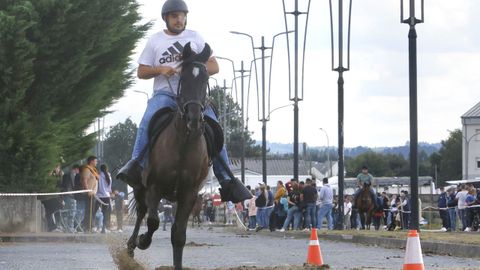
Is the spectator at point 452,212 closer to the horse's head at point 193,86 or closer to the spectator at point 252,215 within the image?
the spectator at point 252,215

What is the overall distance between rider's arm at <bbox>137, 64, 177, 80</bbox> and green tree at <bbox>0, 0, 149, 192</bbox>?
629 inches

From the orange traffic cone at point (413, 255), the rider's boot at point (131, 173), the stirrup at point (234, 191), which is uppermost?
the rider's boot at point (131, 173)

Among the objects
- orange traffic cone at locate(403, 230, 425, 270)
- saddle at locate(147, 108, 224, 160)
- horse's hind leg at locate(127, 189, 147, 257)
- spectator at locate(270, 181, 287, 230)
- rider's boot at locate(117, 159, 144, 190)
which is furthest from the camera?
spectator at locate(270, 181, 287, 230)

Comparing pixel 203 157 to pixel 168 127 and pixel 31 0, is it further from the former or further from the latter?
pixel 31 0

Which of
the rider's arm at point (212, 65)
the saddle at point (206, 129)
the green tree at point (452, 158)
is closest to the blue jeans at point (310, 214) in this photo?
the rider's arm at point (212, 65)

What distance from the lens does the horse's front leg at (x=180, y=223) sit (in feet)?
37.7

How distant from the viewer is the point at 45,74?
29688 millimetres

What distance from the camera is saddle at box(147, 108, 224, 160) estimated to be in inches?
457

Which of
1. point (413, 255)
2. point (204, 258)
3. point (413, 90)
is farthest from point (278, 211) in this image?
point (413, 255)

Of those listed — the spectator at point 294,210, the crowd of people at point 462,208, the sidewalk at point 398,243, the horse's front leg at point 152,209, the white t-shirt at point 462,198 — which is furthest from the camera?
the spectator at point 294,210

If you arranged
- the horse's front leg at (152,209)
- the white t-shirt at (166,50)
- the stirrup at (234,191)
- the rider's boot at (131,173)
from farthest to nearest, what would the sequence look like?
1. the stirrup at (234,191)
2. the white t-shirt at (166,50)
3. the rider's boot at (131,173)
4. the horse's front leg at (152,209)

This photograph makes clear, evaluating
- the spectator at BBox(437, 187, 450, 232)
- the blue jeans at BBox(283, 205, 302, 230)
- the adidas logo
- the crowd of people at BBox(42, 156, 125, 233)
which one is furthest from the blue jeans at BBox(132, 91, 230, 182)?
the spectator at BBox(437, 187, 450, 232)

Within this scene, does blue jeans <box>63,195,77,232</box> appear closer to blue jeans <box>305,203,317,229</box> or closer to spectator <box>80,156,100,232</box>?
spectator <box>80,156,100,232</box>

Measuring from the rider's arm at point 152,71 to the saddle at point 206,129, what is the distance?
0.41 meters
